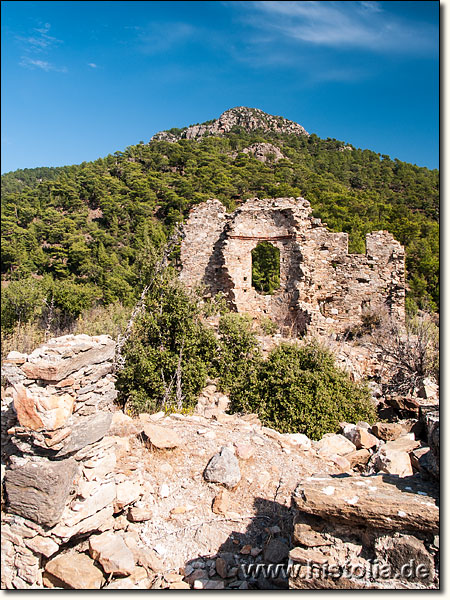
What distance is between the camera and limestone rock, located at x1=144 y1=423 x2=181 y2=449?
4926 millimetres

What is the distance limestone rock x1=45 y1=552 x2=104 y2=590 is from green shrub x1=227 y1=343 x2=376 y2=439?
346 centimetres

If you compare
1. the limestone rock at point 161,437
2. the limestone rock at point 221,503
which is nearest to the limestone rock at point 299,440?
the limestone rock at point 221,503

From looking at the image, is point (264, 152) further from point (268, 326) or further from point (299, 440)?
point (299, 440)

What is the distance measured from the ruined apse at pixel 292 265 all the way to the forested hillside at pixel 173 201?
24.2 ft

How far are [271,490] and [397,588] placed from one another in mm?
2056

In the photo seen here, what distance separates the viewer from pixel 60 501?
357 centimetres

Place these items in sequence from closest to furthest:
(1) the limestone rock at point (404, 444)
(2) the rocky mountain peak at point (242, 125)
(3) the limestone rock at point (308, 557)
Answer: (3) the limestone rock at point (308, 557)
(1) the limestone rock at point (404, 444)
(2) the rocky mountain peak at point (242, 125)

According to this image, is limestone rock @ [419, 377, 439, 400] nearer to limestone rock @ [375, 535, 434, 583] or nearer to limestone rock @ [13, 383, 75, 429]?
limestone rock @ [375, 535, 434, 583]

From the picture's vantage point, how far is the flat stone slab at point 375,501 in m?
2.86

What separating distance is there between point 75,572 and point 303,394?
410cm

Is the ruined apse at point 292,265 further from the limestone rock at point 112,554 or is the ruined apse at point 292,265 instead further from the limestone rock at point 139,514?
the limestone rock at point 112,554

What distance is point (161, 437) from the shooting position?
505cm

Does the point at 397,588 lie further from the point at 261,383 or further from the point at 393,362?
the point at 393,362

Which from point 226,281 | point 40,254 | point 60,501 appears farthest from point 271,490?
point 40,254
